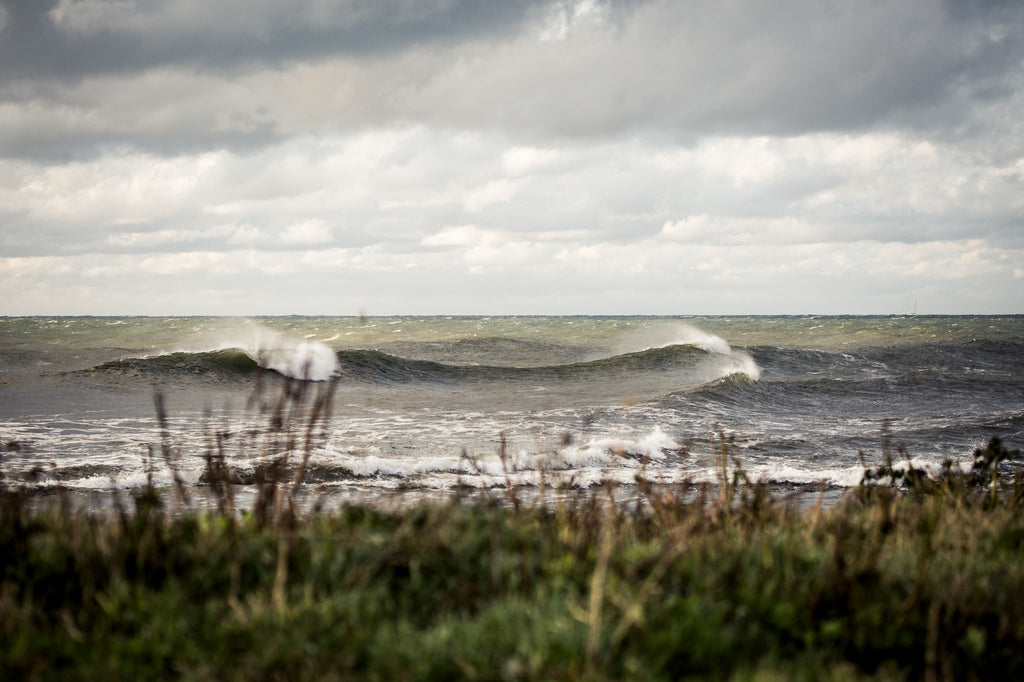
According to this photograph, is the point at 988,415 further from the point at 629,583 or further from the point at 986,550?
the point at 629,583

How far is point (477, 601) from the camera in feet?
9.16

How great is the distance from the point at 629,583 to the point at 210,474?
2.08 meters

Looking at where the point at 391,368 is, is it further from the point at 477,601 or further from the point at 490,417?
the point at 477,601

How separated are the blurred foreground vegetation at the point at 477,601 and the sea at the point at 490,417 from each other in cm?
55

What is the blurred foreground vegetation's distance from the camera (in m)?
2.33

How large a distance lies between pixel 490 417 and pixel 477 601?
12.7m

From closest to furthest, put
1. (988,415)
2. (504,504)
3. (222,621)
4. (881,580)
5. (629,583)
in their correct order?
1. (222,621)
2. (629,583)
3. (881,580)
4. (504,504)
5. (988,415)

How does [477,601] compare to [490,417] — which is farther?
[490,417]

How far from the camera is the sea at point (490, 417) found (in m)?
8.70

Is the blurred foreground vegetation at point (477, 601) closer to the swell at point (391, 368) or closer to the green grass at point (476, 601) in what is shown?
the green grass at point (476, 601)

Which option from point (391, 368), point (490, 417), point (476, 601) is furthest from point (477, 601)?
point (391, 368)

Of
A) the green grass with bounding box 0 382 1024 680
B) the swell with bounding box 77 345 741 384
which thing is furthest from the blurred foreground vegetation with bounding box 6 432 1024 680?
the swell with bounding box 77 345 741 384

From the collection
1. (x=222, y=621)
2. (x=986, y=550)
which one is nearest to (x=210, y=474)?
(x=222, y=621)

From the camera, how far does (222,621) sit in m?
2.55
